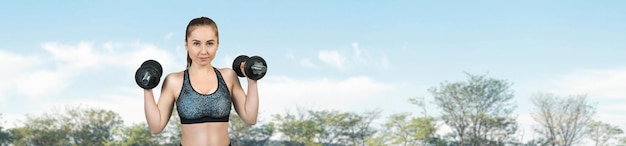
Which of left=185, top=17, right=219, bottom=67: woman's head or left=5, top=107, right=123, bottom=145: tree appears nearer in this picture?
left=185, top=17, right=219, bottom=67: woman's head

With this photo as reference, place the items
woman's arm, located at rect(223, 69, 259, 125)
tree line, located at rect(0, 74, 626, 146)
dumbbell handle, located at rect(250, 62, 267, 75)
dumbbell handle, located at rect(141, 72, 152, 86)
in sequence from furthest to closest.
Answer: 1. tree line, located at rect(0, 74, 626, 146)
2. woman's arm, located at rect(223, 69, 259, 125)
3. dumbbell handle, located at rect(250, 62, 267, 75)
4. dumbbell handle, located at rect(141, 72, 152, 86)

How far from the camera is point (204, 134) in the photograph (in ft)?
12.9

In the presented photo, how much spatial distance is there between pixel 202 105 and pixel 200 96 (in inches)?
1.8

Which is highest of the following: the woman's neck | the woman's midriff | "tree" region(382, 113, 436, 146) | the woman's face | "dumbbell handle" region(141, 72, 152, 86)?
"tree" region(382, 113, 436, 146)

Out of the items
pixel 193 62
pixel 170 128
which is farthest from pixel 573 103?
pixel 193 62

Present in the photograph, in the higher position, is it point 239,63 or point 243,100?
point 239,63

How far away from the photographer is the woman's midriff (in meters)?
3.91

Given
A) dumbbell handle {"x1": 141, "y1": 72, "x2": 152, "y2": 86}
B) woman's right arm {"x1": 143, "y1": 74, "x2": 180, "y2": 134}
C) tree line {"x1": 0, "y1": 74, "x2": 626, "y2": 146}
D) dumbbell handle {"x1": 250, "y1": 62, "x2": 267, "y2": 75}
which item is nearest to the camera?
dumbbell handle {"x1": 141, "y1": 72, "x2": 152, "y2": 86}

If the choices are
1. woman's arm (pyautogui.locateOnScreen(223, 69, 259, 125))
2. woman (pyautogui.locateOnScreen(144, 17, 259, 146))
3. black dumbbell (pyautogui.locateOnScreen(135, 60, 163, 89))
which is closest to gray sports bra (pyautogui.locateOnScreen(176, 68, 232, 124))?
woman (pyautogui.locateOnScreen(144, 17, 259, 146))

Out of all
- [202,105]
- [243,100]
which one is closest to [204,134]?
[202,105]

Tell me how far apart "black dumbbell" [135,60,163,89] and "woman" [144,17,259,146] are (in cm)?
13

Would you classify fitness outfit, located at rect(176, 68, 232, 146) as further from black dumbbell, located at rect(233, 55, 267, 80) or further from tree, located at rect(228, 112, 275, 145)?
tree, located at rect(228, 112, 275, 145)

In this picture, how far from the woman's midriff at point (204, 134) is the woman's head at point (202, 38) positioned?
12.6 inches

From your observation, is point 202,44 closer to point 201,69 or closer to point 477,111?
point 201,69
